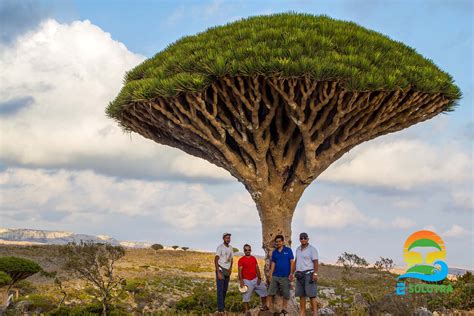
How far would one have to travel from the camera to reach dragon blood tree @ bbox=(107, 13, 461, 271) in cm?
1118

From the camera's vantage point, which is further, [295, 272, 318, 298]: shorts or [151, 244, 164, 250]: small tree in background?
[151, 244, 164, 250]: small tree in background

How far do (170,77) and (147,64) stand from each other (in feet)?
7.50

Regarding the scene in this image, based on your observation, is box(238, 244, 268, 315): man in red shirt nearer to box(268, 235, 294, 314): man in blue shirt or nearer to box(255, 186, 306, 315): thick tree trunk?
box(268, 235, 294, 314): man in blue shirt

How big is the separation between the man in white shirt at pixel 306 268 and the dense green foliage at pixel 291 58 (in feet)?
11.5

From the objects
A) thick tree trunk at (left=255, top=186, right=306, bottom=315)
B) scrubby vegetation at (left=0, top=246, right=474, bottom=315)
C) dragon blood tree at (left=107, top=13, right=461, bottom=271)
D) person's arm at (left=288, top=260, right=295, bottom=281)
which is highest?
dragon blood tree at (left=107, top=13, right=461, bottom=271)

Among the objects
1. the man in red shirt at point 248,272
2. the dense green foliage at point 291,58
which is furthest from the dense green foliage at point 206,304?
the dense green foliage at point 291,58

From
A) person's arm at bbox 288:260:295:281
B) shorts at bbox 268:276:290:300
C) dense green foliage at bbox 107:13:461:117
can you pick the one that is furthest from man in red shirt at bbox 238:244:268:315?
dense green foliage at bbox 107:13:461:117

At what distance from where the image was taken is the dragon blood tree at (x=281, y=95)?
11.2 m

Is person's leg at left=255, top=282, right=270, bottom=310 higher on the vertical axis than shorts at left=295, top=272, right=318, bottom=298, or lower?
lower

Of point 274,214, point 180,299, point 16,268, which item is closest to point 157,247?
point 16,268

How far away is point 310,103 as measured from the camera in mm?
11664

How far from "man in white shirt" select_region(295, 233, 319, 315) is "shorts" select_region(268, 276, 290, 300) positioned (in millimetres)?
389

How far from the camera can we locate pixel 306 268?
1002cm

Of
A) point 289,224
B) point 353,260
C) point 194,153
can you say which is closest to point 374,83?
point 289,224
